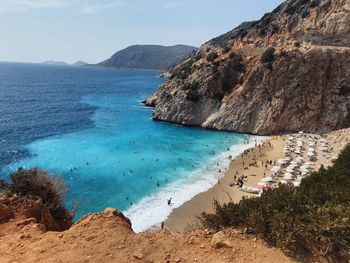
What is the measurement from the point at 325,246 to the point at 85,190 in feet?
95.7

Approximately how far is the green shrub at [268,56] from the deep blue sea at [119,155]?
1678cm

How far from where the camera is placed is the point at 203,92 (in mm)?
70188

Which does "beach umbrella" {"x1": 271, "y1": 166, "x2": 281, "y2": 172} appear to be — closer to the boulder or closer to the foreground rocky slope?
the foreground rocky slope

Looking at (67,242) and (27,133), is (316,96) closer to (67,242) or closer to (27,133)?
(27,133)

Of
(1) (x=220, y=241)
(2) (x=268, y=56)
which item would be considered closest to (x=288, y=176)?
(1) (x=220, y=241)

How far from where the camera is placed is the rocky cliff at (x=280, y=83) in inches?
2383

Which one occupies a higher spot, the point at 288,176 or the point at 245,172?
the point at 288,176

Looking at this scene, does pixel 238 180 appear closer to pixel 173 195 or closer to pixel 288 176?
pixel 288 176

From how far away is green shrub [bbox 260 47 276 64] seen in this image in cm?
6519

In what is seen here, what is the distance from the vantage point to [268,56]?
65438mm

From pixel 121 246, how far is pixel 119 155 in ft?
127

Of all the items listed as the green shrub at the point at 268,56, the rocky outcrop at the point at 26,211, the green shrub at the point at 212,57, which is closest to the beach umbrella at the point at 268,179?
the rocky outcrop at the point at 26,211

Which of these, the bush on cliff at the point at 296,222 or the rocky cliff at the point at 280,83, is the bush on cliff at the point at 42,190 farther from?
the rocky cliff at the point at 280,83

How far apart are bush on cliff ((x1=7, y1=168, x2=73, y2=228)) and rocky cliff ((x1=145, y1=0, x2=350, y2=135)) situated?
165 feet
